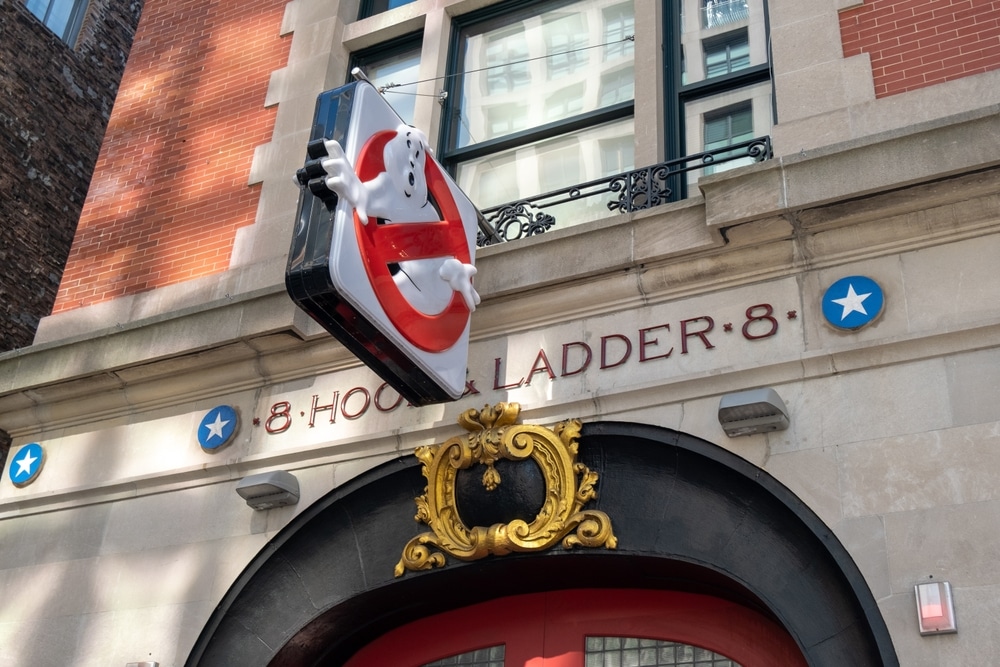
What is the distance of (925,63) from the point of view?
311 inches

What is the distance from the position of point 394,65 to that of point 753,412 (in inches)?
231

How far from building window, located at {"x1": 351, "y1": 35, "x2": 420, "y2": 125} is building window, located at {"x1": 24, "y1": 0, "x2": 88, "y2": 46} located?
8017mm

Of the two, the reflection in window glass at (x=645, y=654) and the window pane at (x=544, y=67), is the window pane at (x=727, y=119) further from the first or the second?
the reflection in window glass at (x=645, y=654)

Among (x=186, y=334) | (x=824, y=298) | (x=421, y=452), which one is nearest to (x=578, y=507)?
(x=421, y=452)

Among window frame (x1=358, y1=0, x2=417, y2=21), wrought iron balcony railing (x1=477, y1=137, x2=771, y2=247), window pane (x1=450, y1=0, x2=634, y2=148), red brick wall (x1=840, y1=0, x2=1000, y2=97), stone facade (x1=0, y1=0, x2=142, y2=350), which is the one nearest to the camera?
red brick wall (x1=840, y1=0, x2=1000, y2=97)

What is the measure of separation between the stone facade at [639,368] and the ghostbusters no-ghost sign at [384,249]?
642 mm

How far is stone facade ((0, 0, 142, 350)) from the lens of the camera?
15.5 meters

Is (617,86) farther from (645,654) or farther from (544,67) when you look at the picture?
(645,654)

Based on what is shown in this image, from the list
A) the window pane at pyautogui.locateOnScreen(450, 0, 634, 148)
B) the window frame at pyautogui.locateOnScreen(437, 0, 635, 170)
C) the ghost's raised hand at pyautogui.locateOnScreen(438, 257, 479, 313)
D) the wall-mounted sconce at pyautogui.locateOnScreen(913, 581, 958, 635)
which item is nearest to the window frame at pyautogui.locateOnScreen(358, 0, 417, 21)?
the window frame at pyautogui.locateOnScreen(437, 0, 635, 170)

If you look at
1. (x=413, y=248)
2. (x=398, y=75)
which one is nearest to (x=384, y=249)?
(x=413, y=248)

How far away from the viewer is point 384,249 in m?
7.14

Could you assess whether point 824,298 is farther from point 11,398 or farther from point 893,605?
point 11,398

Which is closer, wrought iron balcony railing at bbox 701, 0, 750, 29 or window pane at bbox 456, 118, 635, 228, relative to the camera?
window pane at bbox 456, 118, 635, 228

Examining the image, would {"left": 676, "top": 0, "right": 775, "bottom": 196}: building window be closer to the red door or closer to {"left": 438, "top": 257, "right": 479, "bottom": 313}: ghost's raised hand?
{"left": 438, "top": 257, "right": 479, "bottom": 313}: ghost's raised hand
